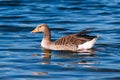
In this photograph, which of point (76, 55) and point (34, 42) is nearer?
point (76, 55)

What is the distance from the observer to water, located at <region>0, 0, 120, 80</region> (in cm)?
1476

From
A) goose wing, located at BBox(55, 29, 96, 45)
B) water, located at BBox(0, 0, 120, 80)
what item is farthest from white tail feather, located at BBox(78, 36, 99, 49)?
water, located at BBox(0, 0, 120, 80)

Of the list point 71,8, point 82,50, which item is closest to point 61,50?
point 82,50

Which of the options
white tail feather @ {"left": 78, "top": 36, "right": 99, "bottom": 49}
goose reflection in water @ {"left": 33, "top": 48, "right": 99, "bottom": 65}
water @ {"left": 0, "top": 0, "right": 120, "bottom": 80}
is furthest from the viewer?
white tail feather @ {"left": 78, "top": 36, "right": 99, "bottom": 49}

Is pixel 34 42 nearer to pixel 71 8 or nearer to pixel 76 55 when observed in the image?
pixel 76 55

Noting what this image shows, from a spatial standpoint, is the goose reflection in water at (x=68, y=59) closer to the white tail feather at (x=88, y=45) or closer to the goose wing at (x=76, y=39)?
the white tail feather at (x=88, y=45)

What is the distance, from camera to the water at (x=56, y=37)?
14758mm

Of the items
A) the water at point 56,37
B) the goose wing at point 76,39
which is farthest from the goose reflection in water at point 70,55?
the goose wing at point 76,39

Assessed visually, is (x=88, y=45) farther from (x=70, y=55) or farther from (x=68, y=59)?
(x=68, y=59)

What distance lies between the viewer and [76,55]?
57.4ft

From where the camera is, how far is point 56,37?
68.6 feet

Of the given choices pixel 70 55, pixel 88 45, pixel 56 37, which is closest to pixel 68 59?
pixel 70 55

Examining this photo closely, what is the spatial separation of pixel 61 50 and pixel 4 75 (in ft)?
14.0

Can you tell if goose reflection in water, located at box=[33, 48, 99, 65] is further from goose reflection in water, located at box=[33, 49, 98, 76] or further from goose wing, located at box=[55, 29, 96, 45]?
goose wing, located at box=[55, 29, 96, 45]
